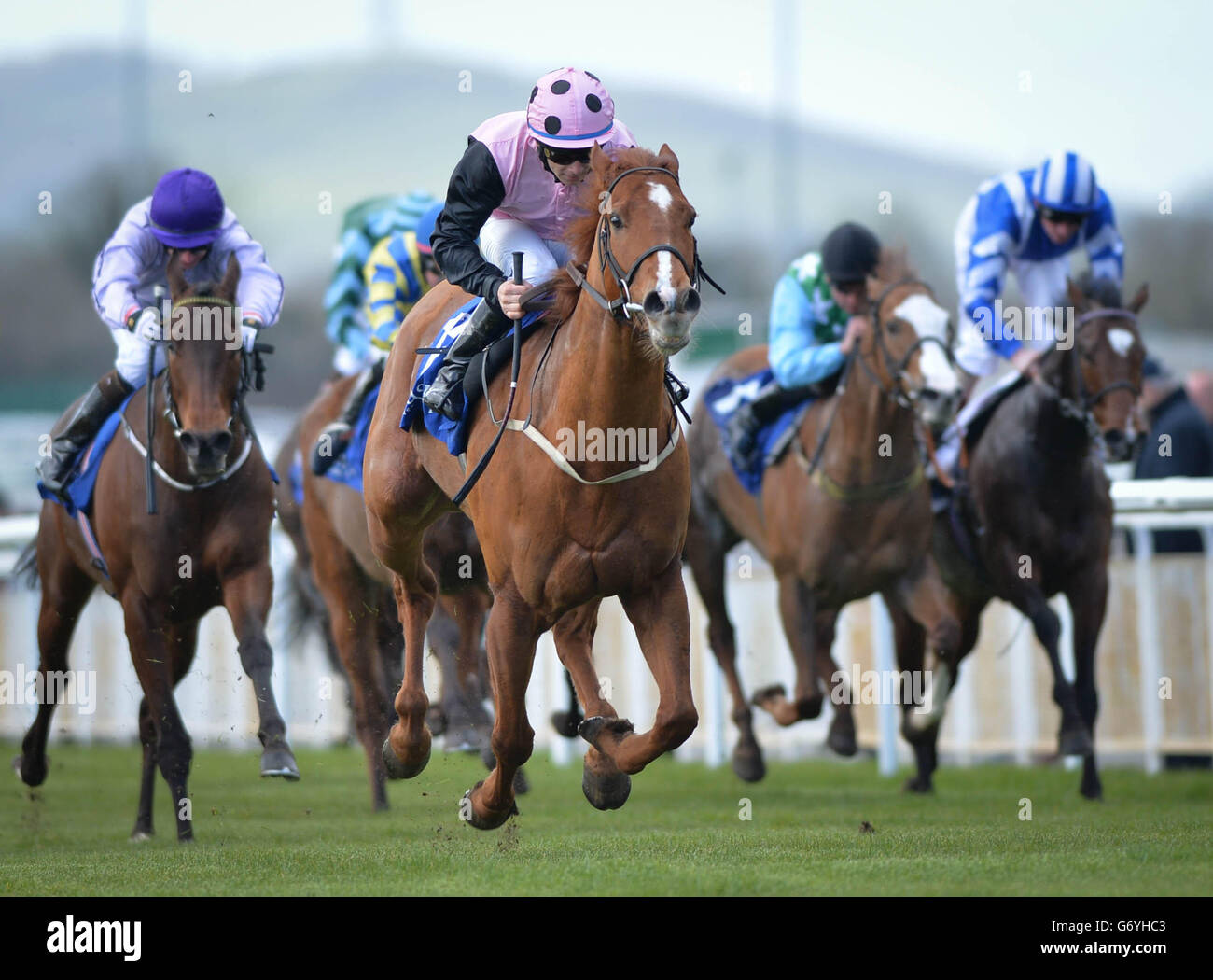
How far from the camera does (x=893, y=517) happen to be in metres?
7.70

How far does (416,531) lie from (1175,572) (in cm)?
439

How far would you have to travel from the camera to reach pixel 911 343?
734 cm

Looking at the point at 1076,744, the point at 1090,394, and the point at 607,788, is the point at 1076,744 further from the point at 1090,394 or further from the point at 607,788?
the point at 607,788

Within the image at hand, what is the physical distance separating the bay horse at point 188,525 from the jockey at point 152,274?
128mm

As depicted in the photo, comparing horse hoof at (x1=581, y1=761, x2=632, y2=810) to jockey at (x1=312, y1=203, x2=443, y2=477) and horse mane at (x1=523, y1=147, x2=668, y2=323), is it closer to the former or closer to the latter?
horse mane at (x1=523, y1=147, x2=668, y2=323)

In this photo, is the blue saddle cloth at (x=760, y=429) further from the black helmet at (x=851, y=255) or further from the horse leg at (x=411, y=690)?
the horse leg at (x=411, y=690)

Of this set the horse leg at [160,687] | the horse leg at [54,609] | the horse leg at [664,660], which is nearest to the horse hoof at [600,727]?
the horse leg at [664,660]

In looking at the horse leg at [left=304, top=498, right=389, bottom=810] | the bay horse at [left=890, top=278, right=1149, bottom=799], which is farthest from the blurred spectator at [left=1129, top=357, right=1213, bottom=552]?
the horse leg at [left=304, top=498, right=389, bottom=810]

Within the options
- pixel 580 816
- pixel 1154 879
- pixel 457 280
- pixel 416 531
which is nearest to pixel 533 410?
pixel 457 280

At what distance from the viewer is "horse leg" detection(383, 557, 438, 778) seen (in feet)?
19.7

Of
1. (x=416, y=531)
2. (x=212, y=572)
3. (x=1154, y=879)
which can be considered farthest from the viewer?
(x=212, y=572)

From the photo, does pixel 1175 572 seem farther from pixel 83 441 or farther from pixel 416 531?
pixel 83 441

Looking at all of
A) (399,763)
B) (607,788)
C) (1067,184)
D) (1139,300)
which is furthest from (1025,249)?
(607,788)
